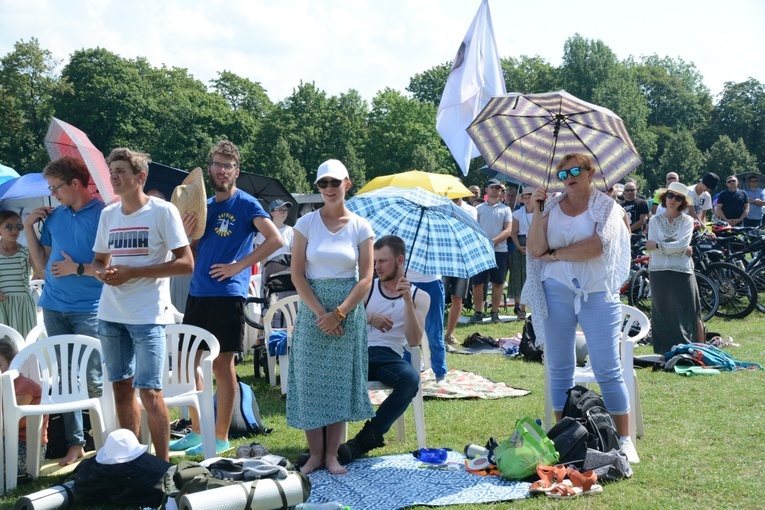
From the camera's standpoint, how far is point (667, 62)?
85.6 metres

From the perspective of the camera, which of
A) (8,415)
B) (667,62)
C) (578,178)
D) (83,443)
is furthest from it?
(667,62)

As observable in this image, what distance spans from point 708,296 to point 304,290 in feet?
25.9

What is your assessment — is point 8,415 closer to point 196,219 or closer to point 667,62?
point 196,219

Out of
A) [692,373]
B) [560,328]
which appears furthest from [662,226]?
[560,328]

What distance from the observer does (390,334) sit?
5617mm

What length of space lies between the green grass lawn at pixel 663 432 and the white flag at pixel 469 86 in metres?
2.66

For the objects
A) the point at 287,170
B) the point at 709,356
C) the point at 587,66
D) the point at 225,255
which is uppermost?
the point at 587,66

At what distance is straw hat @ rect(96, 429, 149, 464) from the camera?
4.31 m

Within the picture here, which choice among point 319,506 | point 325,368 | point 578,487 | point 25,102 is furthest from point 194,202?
point 25,102

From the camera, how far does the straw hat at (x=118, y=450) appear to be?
431cm

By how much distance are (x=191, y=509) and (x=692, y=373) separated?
551 centimetres

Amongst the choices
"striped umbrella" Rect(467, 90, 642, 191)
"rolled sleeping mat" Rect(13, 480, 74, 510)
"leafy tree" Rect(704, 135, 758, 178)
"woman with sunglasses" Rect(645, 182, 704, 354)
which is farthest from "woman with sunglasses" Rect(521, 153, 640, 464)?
"leafy tree" Rect(704, 135, 758, 178)

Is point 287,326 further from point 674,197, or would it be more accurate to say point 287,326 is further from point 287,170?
point 287,170

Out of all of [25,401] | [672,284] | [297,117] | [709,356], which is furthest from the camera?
[297,117]
